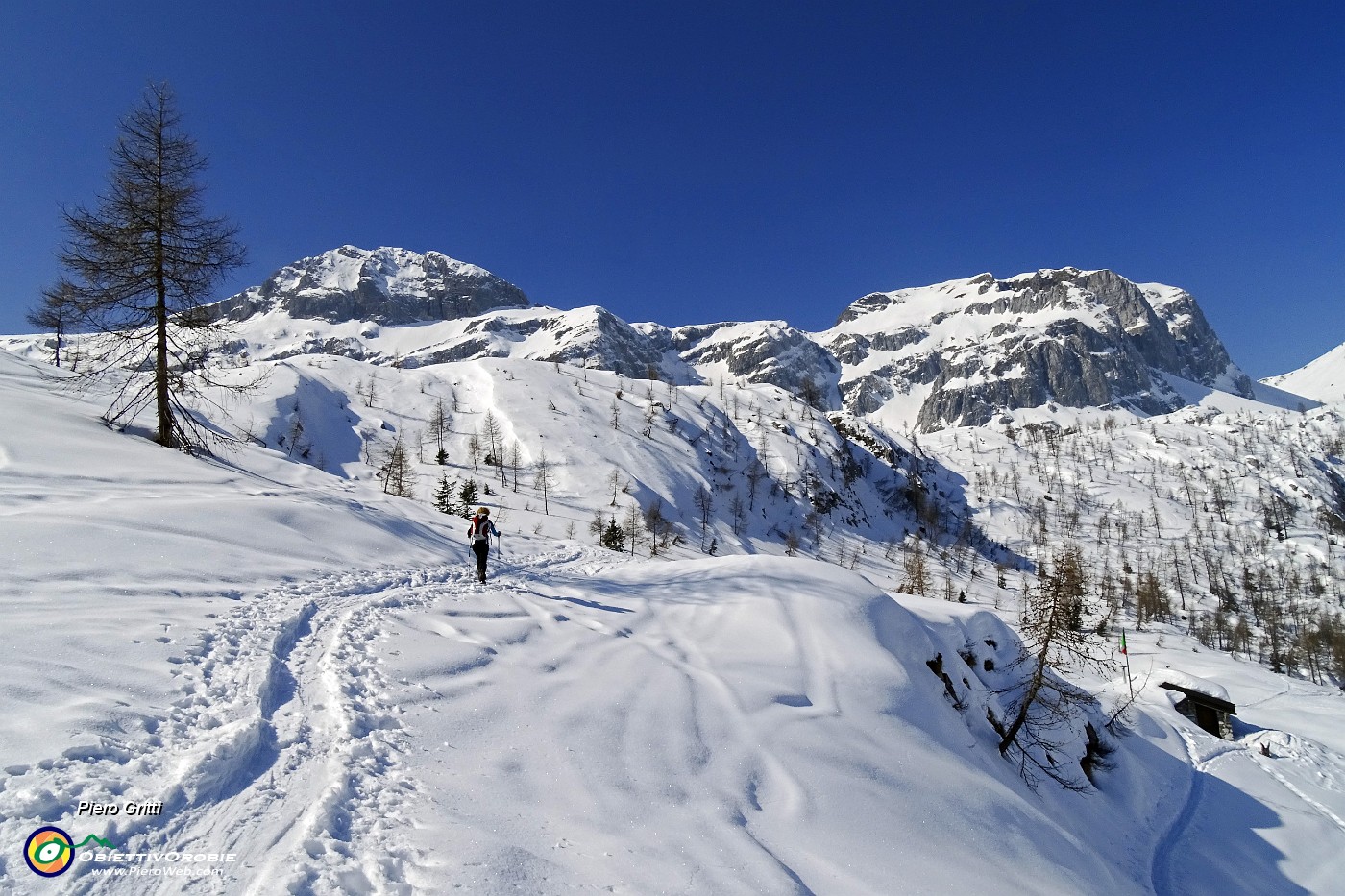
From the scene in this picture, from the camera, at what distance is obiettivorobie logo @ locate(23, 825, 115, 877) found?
383 cm

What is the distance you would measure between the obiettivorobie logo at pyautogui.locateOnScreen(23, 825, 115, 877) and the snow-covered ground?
0.08m

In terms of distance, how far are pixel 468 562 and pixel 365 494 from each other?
24.8 ft

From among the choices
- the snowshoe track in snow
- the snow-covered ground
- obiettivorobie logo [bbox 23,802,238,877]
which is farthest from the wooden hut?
obiettivorobie logo [bbox 23,802,238,877]

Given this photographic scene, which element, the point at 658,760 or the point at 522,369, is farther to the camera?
the point at 522,369

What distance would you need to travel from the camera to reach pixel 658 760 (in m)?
7.56

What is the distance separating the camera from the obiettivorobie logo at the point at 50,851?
383cm

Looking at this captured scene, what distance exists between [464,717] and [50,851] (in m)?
3.90

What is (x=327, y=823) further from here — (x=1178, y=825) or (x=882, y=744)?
(x=1178, y=825)

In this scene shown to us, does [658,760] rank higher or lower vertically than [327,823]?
lower

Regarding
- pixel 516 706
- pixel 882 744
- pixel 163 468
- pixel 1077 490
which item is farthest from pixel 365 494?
pixel 1077 490

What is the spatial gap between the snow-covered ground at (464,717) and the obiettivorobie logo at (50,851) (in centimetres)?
8

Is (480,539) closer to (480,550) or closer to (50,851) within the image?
(480,550)

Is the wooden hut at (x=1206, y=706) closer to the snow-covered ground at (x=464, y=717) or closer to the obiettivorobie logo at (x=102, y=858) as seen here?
the snow-covered ground at (x=464, y=717)

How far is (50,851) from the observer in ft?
13.0
